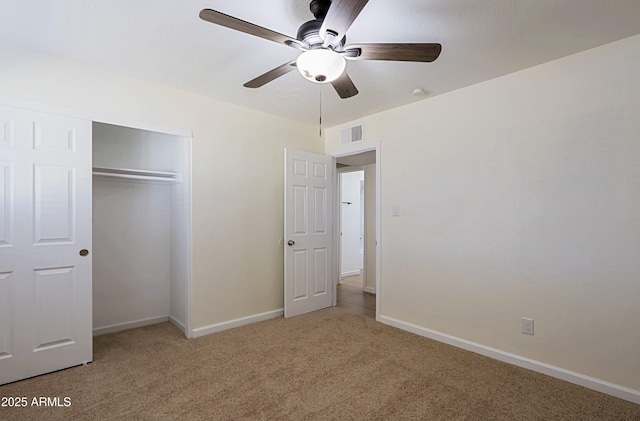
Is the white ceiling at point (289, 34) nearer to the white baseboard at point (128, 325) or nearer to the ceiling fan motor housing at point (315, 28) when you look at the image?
Result: the ceiling fan motor housing at point (315, 28)

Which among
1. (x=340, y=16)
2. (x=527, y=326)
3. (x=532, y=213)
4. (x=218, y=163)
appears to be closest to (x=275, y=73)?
(x=340, y=16)

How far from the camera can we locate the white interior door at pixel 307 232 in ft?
12.9

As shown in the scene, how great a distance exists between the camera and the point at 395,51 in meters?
1.82

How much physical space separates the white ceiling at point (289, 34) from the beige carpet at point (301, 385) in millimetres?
2430

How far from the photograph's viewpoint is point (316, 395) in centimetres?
225

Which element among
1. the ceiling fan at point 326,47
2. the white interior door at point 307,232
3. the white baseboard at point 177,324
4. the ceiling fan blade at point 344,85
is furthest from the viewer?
the white interior door at point 307,232

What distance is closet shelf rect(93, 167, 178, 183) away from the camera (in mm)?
3188

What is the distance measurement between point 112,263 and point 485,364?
374 centimetres

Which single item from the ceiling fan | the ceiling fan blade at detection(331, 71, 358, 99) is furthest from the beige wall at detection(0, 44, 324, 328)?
the ceiling fan

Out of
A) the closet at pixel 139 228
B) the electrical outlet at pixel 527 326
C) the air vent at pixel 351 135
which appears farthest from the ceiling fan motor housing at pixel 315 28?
the electrical outlet at pixel 527 326

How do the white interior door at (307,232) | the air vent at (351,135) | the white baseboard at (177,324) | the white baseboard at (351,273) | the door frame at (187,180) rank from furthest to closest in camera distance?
the white baseboard at (351,273) → the air vent at (351,135) → the white interior door at (307,232) → the white baseboard at (177,324) → the door frame at (187,180)

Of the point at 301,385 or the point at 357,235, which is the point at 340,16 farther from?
the point at 357,235

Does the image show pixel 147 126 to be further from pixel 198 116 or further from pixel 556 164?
pixel 556 164

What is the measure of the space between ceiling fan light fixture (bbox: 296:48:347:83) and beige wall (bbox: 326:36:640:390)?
70.8 inches
